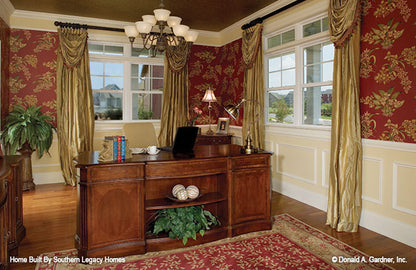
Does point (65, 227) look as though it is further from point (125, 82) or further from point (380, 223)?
point (380, 223)

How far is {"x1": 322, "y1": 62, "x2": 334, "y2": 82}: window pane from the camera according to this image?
3856 millimetres

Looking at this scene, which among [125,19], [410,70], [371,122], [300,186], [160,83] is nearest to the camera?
[410,70]

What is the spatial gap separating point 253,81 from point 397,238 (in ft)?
9.73

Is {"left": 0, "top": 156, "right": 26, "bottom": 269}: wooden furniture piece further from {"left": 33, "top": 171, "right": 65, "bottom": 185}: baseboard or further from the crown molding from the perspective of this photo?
the crown molding

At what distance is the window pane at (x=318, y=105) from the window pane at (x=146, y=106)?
2943 mm

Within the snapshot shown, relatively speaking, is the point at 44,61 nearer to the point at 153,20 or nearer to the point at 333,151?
the point at 153,20

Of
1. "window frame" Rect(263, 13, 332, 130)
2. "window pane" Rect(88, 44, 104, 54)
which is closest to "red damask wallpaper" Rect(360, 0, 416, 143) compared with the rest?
"window frame" Rect(263, 13, 332, 130)

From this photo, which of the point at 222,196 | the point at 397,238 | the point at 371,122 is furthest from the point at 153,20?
the point at 397,238

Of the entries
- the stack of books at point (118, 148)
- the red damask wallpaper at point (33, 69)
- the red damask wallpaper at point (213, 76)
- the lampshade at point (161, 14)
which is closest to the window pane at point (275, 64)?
the red damask wallpaper at point (213, 76)

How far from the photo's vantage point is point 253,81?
4969mm

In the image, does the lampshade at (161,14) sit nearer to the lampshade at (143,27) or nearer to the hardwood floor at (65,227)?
the lampshade at (143,27)

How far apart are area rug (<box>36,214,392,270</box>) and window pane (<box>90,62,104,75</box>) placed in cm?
368

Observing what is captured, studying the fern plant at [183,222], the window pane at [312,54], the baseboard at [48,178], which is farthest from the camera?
the baseboard at [48,178]

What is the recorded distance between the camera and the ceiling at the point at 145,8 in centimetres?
458
